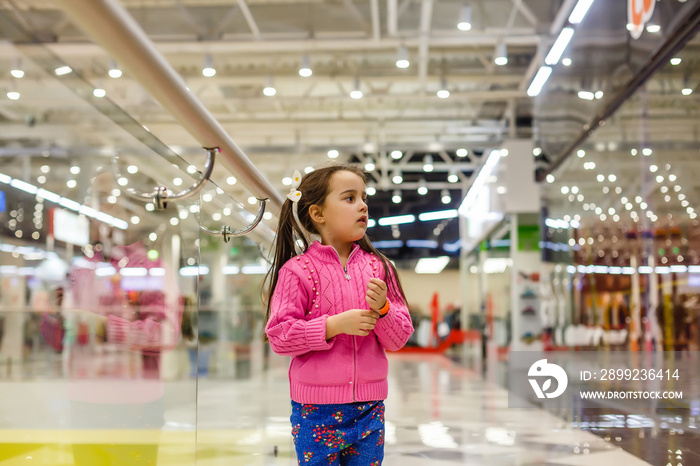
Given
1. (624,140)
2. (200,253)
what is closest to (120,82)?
(624,140)

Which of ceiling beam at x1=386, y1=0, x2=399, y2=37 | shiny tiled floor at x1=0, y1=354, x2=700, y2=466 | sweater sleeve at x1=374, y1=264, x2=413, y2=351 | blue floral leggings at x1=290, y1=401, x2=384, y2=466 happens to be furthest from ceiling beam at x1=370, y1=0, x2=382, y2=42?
blue floral leggings at x1=290, y1=401, x2=384, y2=466

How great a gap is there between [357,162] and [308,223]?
5085 millimetres

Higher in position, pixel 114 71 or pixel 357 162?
pixel 114 71

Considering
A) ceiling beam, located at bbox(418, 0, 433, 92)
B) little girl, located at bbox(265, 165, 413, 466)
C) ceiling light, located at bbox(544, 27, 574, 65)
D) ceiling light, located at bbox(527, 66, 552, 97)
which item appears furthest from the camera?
ceiling beam, located at bbox(418, 0, 433, 92)

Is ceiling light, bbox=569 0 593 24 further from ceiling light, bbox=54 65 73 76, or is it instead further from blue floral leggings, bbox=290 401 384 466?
blue floral leggings, bbox=290 401 384 466

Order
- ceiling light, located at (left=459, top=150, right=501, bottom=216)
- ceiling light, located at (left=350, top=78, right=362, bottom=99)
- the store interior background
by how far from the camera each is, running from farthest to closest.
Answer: ceiling light, located at (left=459, top=150, right=501, bottom=216) → ceiling light, located at (left=350, top=78, right=362, bottom=99) → the store interior background

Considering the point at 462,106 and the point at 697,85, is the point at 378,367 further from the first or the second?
the point at 462,106

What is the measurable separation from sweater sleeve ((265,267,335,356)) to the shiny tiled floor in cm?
50

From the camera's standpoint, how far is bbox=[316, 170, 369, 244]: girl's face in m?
1.43

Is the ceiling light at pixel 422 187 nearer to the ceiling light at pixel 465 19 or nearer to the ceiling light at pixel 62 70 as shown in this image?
the ceiling light at pixel 465 19

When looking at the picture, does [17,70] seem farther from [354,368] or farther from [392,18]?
[392,18]

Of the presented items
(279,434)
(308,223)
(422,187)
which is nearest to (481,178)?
(422,187)

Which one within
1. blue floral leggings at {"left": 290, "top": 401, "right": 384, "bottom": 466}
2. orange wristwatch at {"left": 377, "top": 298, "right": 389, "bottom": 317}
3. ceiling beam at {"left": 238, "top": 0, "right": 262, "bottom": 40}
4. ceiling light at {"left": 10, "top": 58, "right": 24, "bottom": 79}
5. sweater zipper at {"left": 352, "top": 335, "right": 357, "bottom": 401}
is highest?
ceiling beam at {"left": 238, "top": 0, "right": 262, "bottom": 40}

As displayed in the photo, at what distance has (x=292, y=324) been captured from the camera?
4.33 ft
